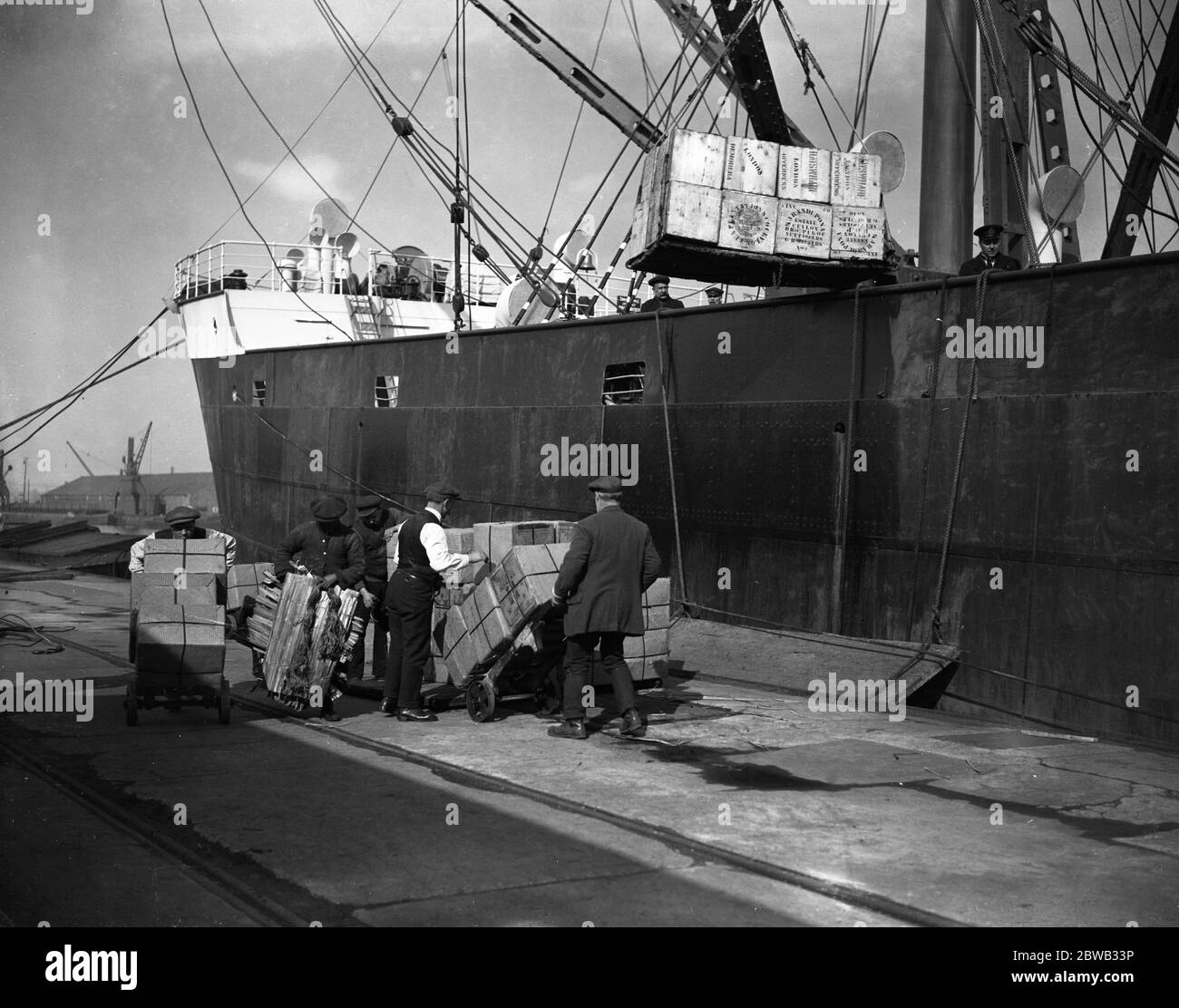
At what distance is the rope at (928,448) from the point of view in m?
10.6

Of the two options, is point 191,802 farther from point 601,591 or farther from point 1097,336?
point 1097,336

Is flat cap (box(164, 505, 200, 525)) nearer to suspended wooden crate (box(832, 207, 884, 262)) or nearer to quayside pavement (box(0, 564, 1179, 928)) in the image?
quayside pavement (box(0, 564, 1179, 928))

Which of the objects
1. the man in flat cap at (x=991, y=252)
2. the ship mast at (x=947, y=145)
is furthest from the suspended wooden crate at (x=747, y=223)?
the ship mast at (x=947, y=145)

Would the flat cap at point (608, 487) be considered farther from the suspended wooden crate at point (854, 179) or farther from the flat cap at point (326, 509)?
the suspended wooden crate at point (854, 179)

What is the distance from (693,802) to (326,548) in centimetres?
427

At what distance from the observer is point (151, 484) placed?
121375mm

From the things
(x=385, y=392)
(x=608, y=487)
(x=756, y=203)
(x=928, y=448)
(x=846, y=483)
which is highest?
(x=756, y=203)

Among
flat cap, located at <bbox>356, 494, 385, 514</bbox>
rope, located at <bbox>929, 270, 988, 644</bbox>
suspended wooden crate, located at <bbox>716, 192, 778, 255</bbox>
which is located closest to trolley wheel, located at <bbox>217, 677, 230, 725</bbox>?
A: flat cap, located at <bbox>356, 494, 385, 514</bbox>

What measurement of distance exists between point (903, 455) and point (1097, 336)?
79.9 inches

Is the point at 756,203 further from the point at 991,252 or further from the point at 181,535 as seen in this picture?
the point at 181,535

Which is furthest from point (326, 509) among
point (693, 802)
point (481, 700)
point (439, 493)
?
point (693, 802)

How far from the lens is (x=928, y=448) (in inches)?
419

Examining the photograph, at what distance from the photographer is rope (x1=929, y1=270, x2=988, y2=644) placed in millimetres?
10219

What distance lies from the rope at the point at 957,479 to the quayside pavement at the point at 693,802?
2.74 feet
